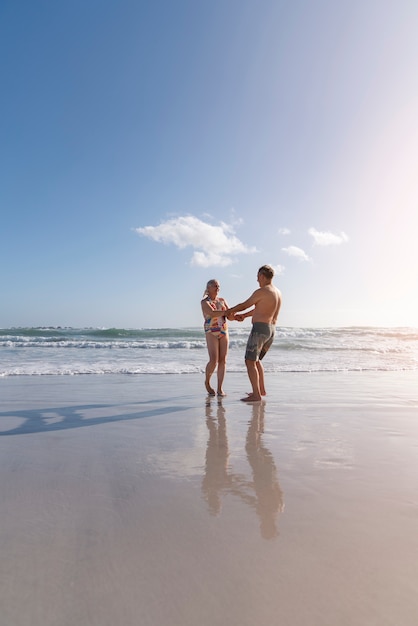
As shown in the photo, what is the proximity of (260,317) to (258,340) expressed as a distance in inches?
14.2

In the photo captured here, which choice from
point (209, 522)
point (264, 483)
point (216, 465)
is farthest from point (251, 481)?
point (209, 522)

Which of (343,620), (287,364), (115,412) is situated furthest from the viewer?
(287,364)

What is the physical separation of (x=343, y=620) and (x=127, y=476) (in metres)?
1.77

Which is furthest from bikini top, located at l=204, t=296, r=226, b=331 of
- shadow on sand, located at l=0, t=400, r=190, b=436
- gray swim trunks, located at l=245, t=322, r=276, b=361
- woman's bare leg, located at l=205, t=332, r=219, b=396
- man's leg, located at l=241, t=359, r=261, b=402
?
shadow on sand, located at l=0, t=400, r=190, b=436

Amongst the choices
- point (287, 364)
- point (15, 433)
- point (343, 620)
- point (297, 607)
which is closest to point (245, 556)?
point (297, 607)

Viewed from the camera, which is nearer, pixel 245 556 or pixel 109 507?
pixel 245 556

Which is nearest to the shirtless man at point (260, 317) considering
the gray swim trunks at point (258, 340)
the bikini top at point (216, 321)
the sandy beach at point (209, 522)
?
the gray swim trunks at point (258, 340)

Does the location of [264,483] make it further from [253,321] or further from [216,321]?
[216,321]

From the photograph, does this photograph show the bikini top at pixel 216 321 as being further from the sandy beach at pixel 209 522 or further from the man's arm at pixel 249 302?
the sandy beach at pixel 209 522

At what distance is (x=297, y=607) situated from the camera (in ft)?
4.69

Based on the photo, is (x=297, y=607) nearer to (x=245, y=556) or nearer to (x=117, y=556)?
(x=245, y=556)

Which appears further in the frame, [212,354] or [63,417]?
[212,354]

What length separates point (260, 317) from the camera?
6375 millimetres

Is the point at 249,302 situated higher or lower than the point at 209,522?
higher
